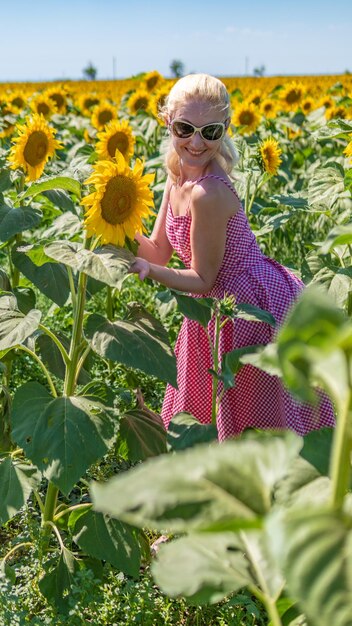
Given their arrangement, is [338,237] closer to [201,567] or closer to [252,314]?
[201,567]

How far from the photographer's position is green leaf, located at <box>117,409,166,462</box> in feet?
6.51

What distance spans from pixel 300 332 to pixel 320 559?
0.17 m

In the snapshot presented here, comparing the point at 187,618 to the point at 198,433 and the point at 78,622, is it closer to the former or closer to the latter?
the point at 78,622

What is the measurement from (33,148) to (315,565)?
1970 mm

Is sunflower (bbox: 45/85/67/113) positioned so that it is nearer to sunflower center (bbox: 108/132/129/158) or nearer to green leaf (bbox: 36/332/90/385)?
sunflower center (bbox: 108/132/129/158)

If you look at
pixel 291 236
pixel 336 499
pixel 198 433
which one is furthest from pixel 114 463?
pixel 291 236

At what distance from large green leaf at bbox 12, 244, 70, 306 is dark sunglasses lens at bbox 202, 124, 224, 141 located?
1.72 feet

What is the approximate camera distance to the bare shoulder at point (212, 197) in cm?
221

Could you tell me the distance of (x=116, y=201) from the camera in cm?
187

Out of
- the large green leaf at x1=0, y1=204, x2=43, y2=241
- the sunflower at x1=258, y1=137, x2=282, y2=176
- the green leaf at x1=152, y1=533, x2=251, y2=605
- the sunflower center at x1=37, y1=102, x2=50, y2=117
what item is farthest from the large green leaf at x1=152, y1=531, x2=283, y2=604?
the sunflower center at x1=37, y1=102, x2=50, y2=117

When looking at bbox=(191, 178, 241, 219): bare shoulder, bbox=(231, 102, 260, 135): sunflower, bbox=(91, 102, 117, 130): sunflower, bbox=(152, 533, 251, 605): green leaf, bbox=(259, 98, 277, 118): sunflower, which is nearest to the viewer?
bbox=(152, 533, 251, 605): green leaf

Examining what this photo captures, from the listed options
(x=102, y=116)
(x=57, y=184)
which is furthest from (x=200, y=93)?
(x=102, y=116)

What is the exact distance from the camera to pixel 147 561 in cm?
217

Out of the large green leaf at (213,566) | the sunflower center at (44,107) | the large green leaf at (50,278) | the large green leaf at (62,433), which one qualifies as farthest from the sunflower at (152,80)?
the large green leaf at (213,566)
